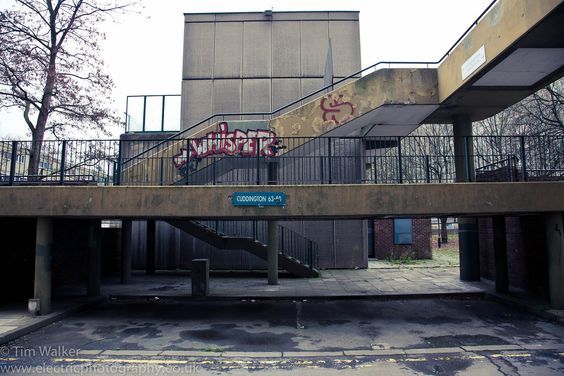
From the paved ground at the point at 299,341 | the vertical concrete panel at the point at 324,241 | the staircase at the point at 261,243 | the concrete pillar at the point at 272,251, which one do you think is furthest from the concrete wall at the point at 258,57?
the paved ground at the point at 299,341

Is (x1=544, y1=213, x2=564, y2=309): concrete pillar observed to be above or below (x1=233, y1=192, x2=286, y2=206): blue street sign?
below

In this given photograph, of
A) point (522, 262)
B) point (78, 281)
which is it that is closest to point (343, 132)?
point (522, 262)

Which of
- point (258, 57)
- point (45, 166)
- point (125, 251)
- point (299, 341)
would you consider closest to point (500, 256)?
point (299, 341)

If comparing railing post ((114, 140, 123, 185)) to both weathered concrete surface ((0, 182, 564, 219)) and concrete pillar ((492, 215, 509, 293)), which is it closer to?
weathered concrete surface ((0, 182, 564, 219))

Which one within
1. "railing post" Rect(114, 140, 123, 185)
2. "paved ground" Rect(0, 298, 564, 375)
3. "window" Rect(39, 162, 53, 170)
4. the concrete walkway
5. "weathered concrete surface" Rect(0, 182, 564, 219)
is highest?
"window" Rect(39, 162, 53, 170)

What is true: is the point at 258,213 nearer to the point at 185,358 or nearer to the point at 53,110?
the point at 185,358

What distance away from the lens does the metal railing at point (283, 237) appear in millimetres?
17406

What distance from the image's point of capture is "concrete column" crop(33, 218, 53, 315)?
31.7 feet

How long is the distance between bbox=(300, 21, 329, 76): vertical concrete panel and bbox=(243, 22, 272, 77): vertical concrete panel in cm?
170

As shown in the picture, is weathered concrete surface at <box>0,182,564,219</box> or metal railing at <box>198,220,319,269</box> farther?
metal railing at <box>198,220,319,269</box>

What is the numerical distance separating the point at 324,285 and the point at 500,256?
5714 mm

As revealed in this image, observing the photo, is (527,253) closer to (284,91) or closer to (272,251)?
(272,251)

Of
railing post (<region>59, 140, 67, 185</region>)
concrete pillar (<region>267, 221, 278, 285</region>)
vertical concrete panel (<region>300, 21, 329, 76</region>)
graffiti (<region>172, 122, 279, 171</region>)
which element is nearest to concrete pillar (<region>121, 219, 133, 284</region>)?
graffiti (<region>172, 122, 279, 171</region>)

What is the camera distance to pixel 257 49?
1953 cm
